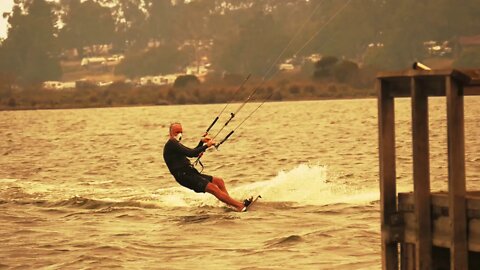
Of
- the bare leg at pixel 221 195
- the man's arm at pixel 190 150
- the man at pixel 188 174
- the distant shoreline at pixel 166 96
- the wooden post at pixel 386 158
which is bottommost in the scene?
the distant shoreline at pixel 166 96

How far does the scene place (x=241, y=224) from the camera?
2017 cm

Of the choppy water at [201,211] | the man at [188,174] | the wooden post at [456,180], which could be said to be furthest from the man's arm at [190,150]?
the wooden post at [456,180]

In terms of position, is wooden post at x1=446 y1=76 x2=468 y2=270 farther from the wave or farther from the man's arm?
the wave

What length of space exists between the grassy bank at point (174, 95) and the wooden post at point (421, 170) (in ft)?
332

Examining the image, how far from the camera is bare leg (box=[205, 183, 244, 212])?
2161 centimetres

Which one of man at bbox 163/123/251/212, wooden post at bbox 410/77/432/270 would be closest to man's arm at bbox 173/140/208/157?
man at bbox 163/123/251/212

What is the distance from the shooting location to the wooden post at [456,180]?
11078 mm

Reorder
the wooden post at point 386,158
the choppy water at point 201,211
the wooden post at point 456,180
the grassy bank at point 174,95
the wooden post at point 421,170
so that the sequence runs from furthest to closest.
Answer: the grassy bank at point 174,95 < the choppy water at point 201,211 < the wooden post at point 386,158 < the wooden post at point 421,170 < the wooden post at point 456,180

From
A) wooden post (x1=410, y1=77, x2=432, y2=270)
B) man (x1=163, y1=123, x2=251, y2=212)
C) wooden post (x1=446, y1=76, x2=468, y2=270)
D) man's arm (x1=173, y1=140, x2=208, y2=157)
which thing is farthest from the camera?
man (x1=163, y1=123, x2=251, y2=212)

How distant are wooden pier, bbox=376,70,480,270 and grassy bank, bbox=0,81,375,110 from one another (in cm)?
10073

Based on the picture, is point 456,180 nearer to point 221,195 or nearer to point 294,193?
point 221,195

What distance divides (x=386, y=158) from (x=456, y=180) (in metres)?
0.85

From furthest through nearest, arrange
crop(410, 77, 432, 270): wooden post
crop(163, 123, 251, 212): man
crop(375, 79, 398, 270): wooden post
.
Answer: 1. crop(163, 123, 251, 212): man
2. crop(375, 79, 398, 270): wooden post
3. crop(410, 77, 432, 270): wooden post

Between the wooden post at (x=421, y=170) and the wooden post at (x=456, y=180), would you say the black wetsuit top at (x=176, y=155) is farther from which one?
the wooden post at (x=456, y=180)
